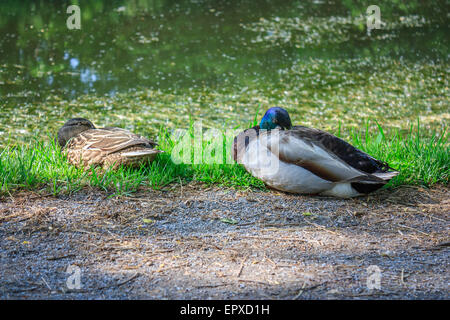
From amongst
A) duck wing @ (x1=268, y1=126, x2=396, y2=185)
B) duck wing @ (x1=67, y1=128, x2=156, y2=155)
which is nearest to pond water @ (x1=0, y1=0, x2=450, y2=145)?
duck wing @ (x1=67, y1=128, x2=156, y2=155)

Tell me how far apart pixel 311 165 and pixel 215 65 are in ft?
14.1

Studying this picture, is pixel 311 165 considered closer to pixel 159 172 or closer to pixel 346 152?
pixel 346 152

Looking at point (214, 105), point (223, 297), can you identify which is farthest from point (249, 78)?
point (223, 297)

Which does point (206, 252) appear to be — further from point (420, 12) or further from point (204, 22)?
point (420, 12)

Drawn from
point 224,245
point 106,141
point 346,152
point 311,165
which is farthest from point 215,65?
point 224,245

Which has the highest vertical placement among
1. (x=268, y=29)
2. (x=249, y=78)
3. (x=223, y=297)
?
(x=268, y=29)

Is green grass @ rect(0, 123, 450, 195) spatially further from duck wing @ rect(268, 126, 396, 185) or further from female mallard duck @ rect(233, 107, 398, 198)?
duck wing @ rect(268, 126, 396, 185)

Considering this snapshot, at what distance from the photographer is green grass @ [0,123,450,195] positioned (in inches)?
159

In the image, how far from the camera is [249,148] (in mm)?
4141

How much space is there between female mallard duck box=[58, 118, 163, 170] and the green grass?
80 millimetres

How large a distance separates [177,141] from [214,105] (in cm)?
196

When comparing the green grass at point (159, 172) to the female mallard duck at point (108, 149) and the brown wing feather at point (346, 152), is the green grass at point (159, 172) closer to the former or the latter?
the female mallard duck at point (108, 149)
